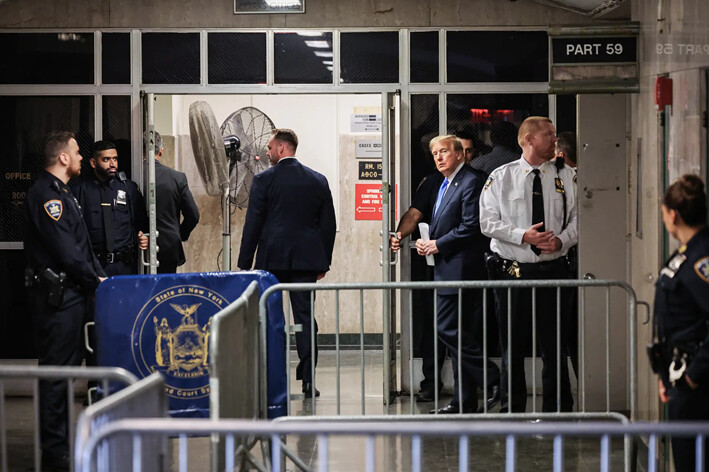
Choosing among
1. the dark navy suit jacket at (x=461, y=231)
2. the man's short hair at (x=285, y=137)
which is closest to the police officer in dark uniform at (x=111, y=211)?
the man's short hair at (x=285, y=137)

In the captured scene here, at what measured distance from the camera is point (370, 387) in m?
9.26

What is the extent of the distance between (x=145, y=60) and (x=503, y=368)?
3.53 meters

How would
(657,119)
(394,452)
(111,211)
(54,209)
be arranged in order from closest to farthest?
(657,119)
(54,209)
(394,452)
(111,211)

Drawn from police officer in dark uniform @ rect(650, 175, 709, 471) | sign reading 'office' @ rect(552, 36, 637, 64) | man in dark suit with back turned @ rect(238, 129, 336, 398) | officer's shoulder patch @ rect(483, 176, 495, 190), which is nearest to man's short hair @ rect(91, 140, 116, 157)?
man in dark suit with back turned @ rect(238, 129, 336, 398)

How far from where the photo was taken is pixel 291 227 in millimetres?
8508

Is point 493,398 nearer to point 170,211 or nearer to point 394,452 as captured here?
point 394,452

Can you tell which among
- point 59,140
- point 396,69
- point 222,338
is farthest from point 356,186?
point 222,338

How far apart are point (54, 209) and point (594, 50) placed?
10.5 ft

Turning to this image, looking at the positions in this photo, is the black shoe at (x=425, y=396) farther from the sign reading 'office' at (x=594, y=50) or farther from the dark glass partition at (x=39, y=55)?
the dark glass partition at (x=39, y=55)

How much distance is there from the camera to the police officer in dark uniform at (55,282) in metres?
6.62

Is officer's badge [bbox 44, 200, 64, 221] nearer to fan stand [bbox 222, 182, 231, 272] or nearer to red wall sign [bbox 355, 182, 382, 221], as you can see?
fan stand [bbox 222, 182, 231, 272]

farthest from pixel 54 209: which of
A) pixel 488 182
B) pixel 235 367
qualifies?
pixel 488 182

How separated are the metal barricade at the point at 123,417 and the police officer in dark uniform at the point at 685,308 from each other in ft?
6.84

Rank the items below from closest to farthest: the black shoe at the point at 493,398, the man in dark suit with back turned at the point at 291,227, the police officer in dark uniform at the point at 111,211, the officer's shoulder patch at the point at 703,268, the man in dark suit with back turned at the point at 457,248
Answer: the officer's shoulder patch at the point at 703,268, the man in dark suit with back turned at the point at 457,248, the black shoe at the point at 493,398, the police officer in dark uniform at the point at 111,211, the man in dark suit with back turned at the point at 291,227
